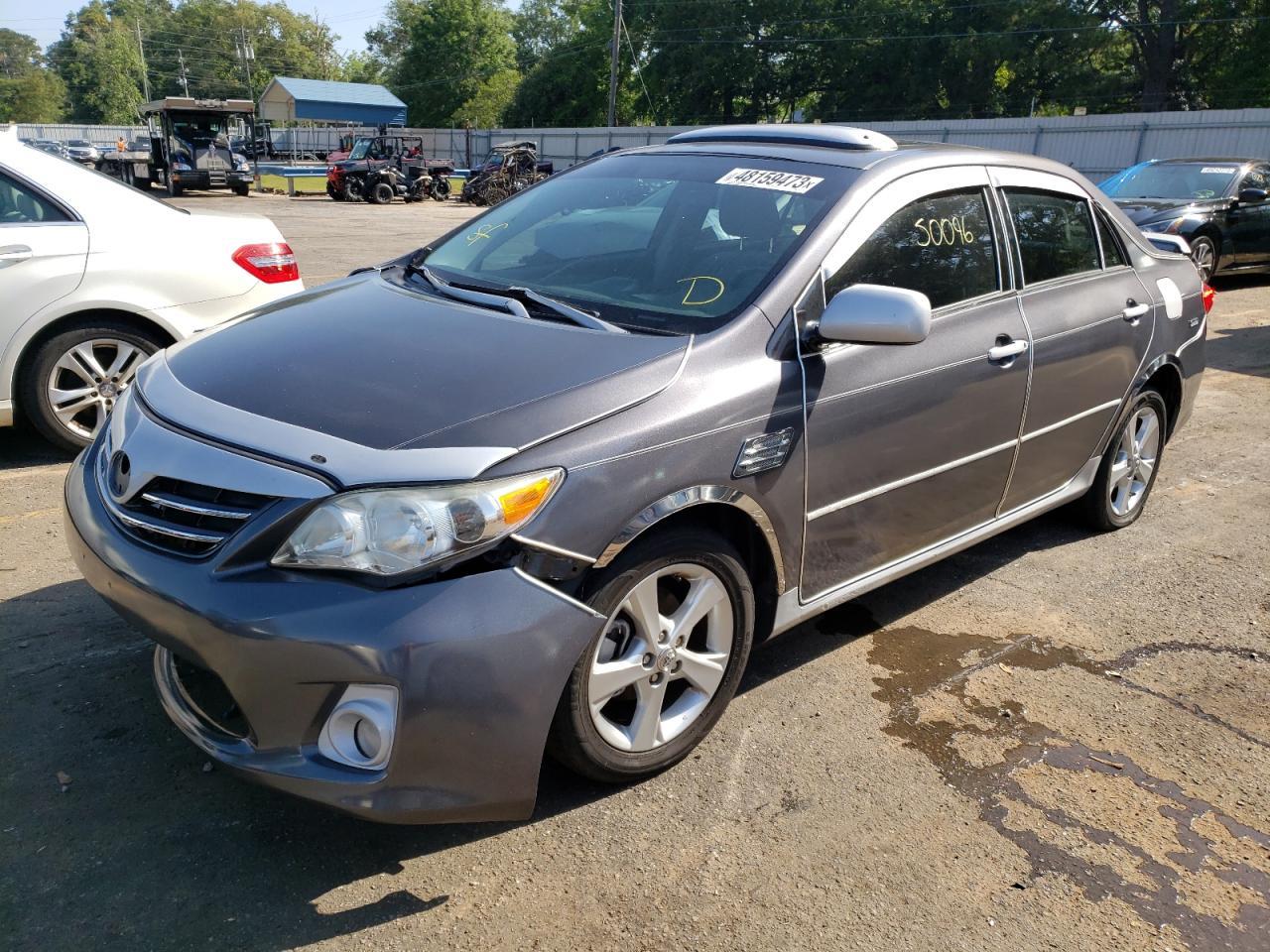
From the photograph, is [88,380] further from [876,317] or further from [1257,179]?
[1257,179]

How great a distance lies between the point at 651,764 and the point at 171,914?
1.20 meters

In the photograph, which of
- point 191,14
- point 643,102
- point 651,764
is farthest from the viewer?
point 191,14

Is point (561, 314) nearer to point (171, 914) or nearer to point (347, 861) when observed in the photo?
point (347, 861)

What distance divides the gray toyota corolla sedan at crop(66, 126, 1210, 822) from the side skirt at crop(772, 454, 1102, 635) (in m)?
0.01

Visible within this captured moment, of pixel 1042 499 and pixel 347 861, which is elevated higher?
pixel 1042 499

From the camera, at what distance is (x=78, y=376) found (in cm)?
506

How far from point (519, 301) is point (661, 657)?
1.19 m

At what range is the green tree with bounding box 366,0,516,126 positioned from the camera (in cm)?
8038

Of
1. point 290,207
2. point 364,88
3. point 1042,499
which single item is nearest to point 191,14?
point 364,88

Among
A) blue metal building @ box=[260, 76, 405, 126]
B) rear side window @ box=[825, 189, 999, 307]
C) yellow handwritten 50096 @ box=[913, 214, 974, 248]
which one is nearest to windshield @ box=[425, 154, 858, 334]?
rear side window @ box=[825, 189, 999, 307]

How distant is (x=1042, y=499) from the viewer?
422cm

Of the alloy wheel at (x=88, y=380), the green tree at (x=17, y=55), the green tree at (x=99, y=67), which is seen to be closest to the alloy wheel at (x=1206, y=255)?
the alloy wheel at (x=88, y=380)

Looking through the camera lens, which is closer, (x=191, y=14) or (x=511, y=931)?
(x=511, y=931)

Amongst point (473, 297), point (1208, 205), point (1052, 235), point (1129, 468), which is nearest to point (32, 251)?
point (473, 297)
